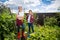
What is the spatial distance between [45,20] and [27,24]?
0.83 ft

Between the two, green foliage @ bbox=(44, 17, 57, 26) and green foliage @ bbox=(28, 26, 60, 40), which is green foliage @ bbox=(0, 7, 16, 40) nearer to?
green foliage @ bbox=(28, 26, 60, 40)

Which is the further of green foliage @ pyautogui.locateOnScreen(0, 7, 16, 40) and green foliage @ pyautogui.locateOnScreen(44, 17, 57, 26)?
green foliage @ pyautogui.locateOnScreen(44, 17, 57, 26)

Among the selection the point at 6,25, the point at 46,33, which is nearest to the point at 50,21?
the point at 46,33

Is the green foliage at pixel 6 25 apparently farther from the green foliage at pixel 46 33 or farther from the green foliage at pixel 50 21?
the green foliage at pixel 50 21

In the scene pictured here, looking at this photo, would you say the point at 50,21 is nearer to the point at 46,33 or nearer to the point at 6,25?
the point at 46,33

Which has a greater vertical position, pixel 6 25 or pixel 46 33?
pixel 6 25

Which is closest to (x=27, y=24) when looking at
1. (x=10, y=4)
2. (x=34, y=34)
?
(x=34, y=34)

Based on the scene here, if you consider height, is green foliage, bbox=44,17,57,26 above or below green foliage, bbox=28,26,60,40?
above

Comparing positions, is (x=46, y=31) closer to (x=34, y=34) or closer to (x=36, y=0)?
(x=34, y=34)

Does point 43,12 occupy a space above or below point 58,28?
above

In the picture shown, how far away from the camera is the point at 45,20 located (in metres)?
3.08

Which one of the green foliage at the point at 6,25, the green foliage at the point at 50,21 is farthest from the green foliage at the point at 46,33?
the green foliage at the point at 6,25

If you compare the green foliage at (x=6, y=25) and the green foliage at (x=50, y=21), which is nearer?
the green foliage at (x=6, y=25)

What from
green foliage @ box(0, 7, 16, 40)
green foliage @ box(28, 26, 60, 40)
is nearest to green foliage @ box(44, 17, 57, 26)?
green foliage @ box(28, 26, 60, 40)
